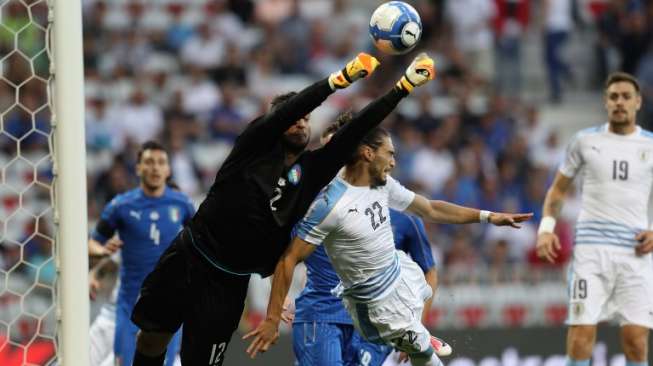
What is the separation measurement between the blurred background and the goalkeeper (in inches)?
221

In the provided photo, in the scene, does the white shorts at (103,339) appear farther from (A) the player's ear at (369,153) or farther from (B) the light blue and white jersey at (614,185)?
(B) the light blue and white jersey at (614,185)

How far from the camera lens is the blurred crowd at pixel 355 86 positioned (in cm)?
1478

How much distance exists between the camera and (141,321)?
6879 mm

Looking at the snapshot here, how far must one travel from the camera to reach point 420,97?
16516 millimetres

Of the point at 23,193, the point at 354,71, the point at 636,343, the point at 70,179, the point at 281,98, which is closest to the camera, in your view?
the point at 354,71

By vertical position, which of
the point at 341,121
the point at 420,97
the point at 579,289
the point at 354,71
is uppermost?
the point at 420,97

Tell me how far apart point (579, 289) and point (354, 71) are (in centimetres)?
319

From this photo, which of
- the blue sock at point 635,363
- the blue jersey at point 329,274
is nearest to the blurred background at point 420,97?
the blue sock at point 635,363

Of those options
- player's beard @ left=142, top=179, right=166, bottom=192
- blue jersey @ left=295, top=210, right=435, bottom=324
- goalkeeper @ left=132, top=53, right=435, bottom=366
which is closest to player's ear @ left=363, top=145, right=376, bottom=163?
goalkeeper @ left=132, top=53, right=435, bottom=366

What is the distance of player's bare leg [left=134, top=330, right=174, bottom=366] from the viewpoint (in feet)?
22.8

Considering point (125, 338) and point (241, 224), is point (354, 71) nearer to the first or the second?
point (241, 224)

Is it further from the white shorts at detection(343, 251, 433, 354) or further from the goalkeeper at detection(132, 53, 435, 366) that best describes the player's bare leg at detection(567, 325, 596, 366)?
the goalkeeper at detection(132, 53, 435, 366)

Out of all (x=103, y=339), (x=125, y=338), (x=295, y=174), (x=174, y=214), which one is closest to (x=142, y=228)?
(x=174, y=214)

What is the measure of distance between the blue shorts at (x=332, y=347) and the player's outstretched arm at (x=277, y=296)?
92cm
